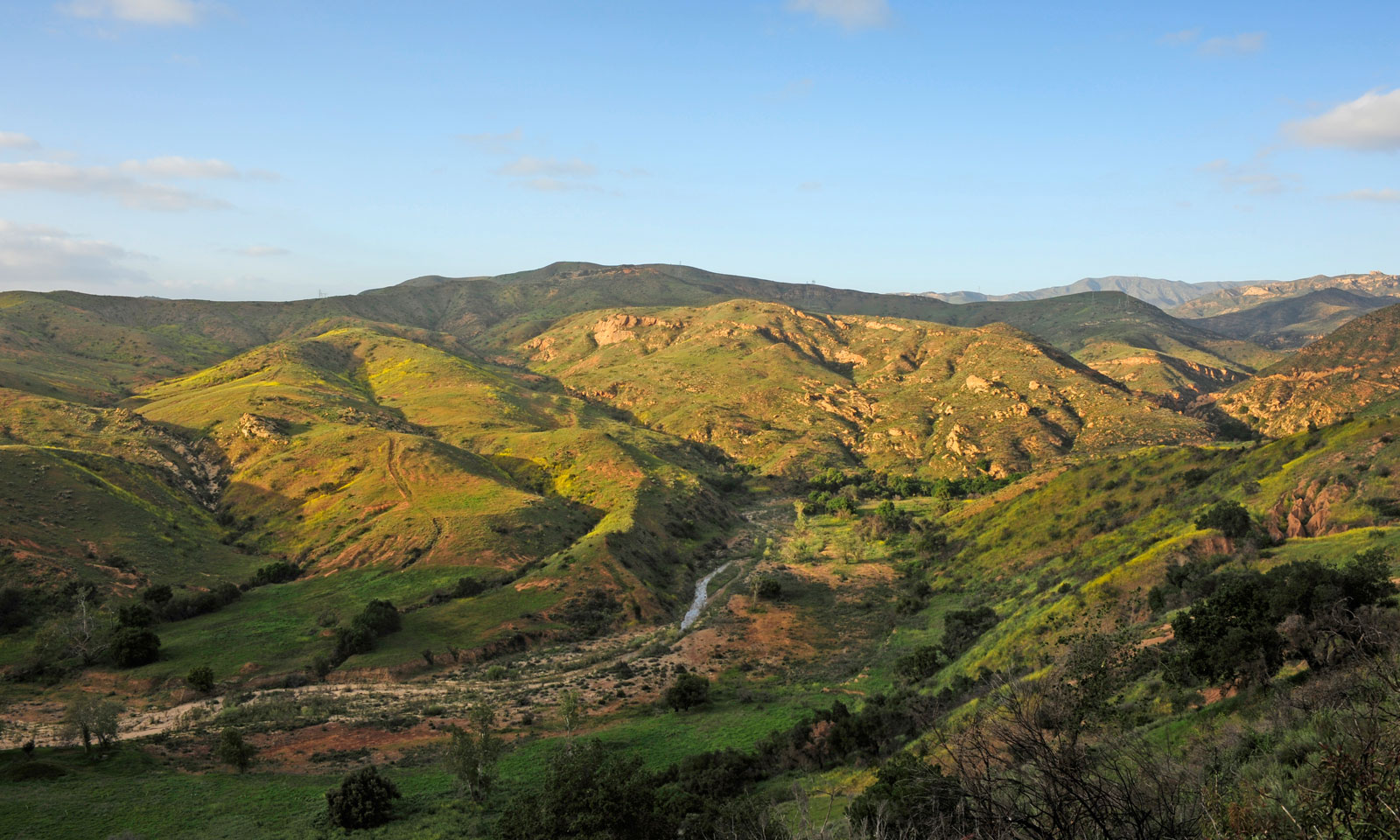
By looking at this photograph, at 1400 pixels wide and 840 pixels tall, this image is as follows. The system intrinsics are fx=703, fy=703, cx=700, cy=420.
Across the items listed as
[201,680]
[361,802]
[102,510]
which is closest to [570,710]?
[361,802]

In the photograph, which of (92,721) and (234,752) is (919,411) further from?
(92,721)

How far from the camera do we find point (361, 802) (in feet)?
101

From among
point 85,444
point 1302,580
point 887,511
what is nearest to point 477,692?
point 1302,580

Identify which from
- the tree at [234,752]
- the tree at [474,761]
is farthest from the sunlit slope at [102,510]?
the tree at [474,761]

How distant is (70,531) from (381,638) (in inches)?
1334

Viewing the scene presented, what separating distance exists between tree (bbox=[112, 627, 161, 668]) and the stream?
4260 cm

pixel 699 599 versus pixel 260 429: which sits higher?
pixel 260 429

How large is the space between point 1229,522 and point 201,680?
68979 mm

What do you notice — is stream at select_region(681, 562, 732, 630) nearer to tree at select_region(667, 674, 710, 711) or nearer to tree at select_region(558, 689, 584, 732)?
tree at select_region(667, 674, 710, 711)

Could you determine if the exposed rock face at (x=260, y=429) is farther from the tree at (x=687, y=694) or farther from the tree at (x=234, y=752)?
the tree at (x=687, y=694)

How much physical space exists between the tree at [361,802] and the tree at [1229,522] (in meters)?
49.9

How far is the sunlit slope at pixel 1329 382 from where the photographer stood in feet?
440

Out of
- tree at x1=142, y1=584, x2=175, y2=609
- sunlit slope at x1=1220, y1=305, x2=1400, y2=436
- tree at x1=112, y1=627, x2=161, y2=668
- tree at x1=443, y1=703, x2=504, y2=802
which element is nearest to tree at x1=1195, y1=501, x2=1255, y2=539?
tree at x1=443, y1=703, x2=504, y2=802

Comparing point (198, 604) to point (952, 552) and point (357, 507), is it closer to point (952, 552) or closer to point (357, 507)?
point (357, 507)
